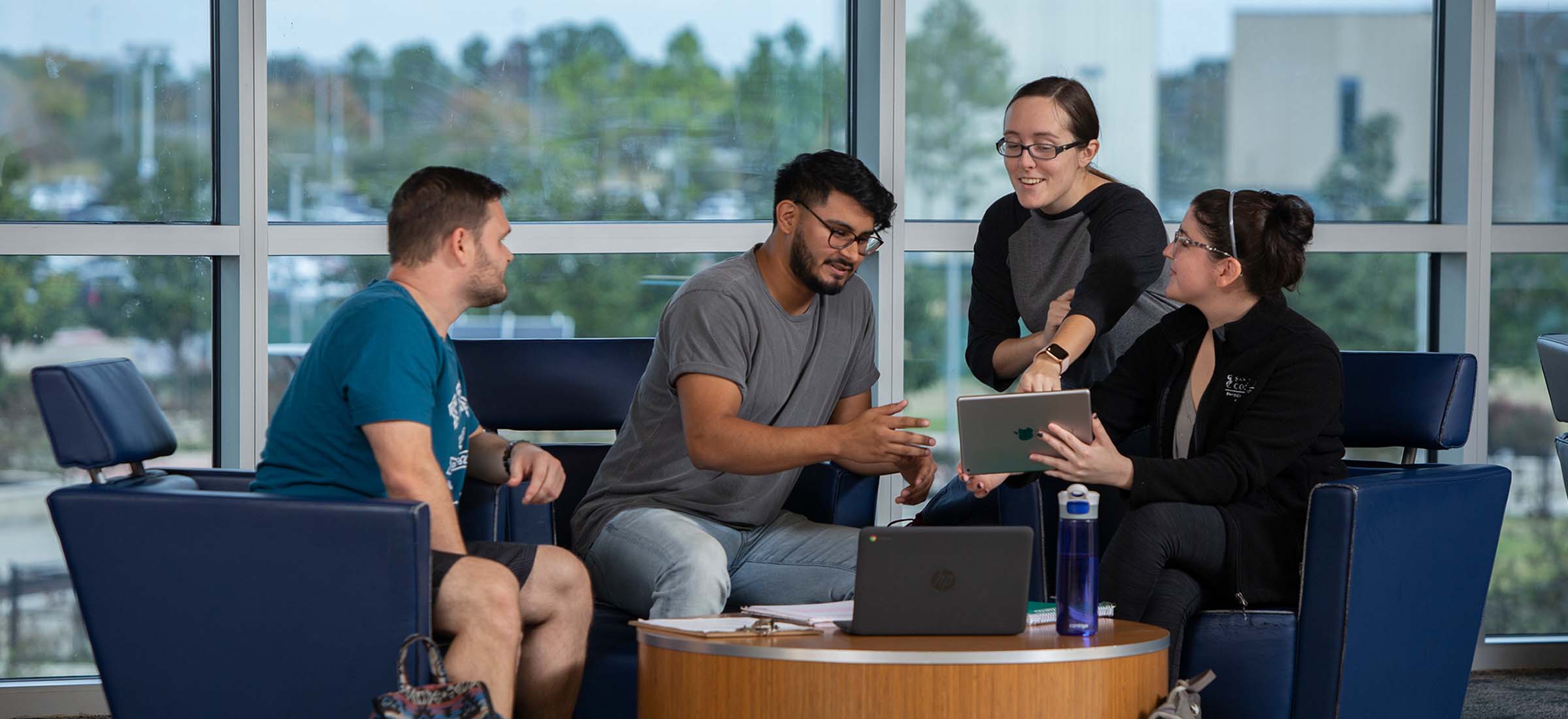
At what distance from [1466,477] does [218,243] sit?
2968 mm

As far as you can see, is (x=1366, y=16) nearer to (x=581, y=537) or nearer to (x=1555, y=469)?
(x=1555, y=469)

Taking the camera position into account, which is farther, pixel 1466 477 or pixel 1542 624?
pixel 1542 624

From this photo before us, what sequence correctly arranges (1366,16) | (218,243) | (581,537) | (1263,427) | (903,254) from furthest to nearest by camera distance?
1. (1366,16)
2. (903,254)
3. (218,243)
4. (581,537)
5. (1263,427)

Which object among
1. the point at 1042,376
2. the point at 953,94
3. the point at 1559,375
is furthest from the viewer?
the point at 953,94

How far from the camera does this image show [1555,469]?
448 centimetres

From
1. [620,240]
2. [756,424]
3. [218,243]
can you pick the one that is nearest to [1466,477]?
[756,424]

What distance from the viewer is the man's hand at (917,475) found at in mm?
2977

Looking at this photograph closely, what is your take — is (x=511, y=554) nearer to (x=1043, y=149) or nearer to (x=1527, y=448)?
(x=1043, y=149)

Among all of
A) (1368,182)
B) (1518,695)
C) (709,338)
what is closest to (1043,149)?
(709,338)

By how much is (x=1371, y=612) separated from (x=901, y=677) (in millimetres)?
1095

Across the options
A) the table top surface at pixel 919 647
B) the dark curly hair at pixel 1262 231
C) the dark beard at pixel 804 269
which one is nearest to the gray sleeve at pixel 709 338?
the dark beard at pixel 804 269

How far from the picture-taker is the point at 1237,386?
2.90m

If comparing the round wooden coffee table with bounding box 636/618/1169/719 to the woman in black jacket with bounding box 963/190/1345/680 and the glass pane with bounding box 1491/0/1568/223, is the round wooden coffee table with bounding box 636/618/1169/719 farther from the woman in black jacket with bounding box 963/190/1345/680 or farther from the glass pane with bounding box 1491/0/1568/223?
the glass pane with bounding box 1491/0/1568/223

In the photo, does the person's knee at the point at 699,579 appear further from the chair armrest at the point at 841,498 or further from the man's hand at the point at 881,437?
the chair armrest at the point at 841,498
